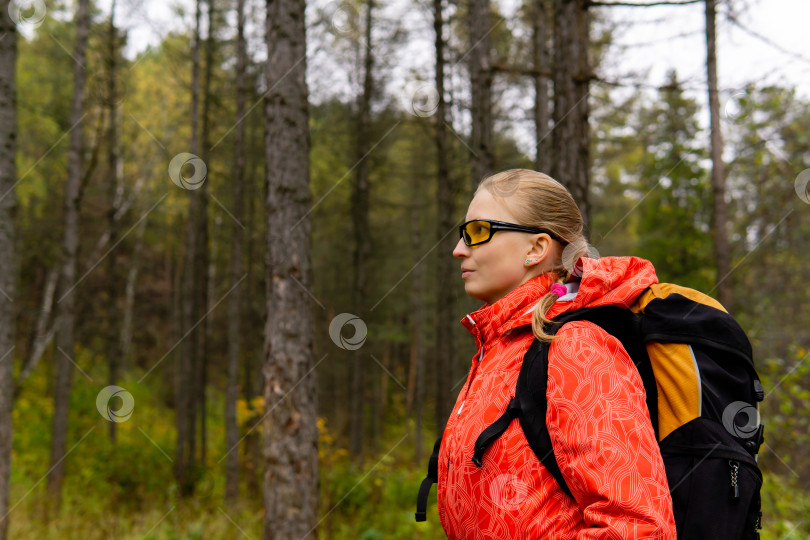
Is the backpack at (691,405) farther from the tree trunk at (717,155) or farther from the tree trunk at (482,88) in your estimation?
the tree trunk at (717,155)

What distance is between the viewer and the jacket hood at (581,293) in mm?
1623

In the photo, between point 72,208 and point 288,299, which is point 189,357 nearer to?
point 72,208

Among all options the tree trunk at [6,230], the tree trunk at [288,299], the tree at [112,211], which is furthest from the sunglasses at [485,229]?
the tree at [112,211]

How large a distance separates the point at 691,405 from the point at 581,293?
0.37 m

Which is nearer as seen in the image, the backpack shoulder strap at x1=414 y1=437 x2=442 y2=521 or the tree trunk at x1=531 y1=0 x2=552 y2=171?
the backpack shoulder strap at x1=414 y1=437 x2=442 y2=521

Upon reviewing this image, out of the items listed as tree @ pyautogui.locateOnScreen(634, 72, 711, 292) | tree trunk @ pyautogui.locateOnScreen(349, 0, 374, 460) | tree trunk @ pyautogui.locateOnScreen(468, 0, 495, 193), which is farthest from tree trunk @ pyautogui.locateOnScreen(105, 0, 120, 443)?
tree @ pyautogui.locateOnScreen(634, 72, 711, 292)

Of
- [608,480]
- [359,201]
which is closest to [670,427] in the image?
[608,480]

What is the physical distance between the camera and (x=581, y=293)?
1.62 meters

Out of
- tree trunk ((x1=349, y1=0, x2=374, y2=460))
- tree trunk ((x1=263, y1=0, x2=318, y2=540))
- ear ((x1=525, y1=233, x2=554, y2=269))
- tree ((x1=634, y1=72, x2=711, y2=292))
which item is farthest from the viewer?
tree ((x1=634, y1=72, x2=711, y2=292))

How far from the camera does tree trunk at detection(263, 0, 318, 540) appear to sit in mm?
5410

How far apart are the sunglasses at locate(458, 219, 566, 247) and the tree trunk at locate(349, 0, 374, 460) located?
12.7m

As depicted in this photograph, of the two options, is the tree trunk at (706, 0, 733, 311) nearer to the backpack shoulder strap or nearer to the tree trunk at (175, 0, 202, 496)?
the backpack shoulder strap

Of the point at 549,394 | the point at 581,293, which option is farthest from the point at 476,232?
the point at 549,394

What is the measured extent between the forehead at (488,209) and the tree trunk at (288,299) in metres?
3.85
